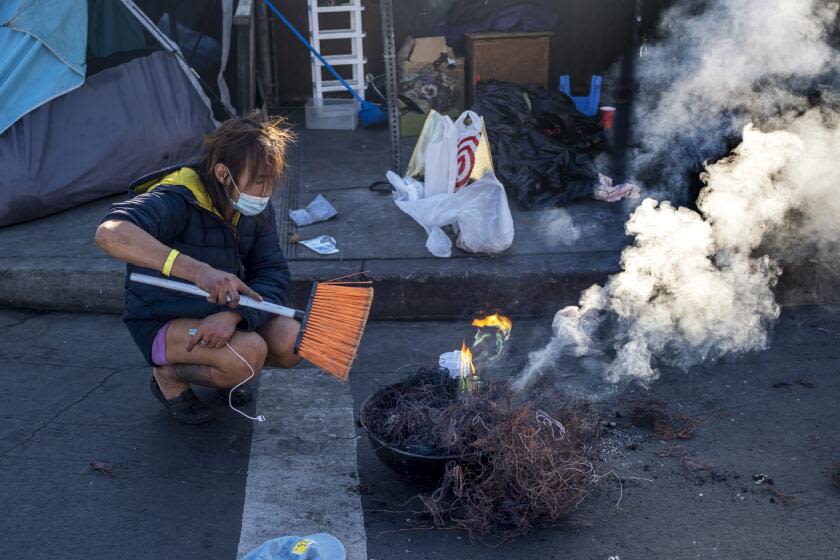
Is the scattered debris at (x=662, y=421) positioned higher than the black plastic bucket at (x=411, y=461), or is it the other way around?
the black plastic bucket at (x=411, y=461)

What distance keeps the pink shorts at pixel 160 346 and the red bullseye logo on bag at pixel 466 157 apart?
2.73m

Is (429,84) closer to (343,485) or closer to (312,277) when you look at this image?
(312,277)

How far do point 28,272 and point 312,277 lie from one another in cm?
179

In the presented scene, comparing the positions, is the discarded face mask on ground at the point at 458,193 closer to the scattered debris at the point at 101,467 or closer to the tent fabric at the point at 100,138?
the tent fabric at the point at 100,138

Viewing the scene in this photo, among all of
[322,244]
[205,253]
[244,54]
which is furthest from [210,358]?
[244,54]

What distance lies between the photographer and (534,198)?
245 inches

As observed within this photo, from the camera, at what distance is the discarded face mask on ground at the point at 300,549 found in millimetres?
2836

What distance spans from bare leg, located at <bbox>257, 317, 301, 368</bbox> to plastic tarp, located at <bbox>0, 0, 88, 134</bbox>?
131 inches

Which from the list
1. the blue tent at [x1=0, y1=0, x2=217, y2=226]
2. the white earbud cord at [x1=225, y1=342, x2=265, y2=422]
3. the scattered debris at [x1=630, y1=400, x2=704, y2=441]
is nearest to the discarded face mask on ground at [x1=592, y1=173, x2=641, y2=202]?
the scattered debris at [x1=630, y1=400, x2=704, y2=441]

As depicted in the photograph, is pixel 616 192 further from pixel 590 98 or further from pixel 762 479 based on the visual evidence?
pixel 762 479

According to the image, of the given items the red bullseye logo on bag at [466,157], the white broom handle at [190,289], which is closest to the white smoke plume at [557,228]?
the red bullseye logo on bag at [466,157]

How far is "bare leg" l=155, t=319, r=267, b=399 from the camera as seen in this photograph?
356cm

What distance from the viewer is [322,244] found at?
5.54 meters

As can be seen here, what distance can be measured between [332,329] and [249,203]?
0.65 meters
